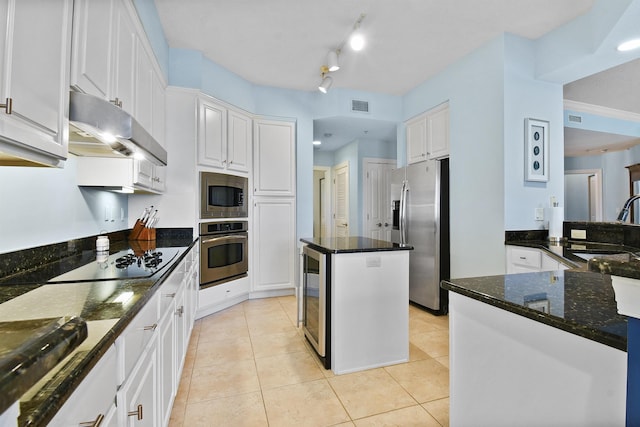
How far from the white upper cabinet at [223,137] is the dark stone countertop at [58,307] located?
5.42 feet

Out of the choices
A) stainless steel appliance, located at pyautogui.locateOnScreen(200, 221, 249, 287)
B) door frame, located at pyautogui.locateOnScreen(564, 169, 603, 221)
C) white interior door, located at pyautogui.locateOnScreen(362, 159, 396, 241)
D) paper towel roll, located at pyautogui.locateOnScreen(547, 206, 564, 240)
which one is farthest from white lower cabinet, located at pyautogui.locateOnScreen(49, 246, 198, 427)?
door frame, located at pyautogui.locateOnScreen(564, 169, 603, 221)

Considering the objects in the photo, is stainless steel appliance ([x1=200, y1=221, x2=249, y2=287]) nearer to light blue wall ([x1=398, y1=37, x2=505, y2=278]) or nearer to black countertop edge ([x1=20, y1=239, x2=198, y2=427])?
black countertop edge ([x1=20, y1=239, x2=198, y2=427])

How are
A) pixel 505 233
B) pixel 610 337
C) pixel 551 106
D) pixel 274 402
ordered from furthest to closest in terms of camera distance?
pixel 551 106 < pixel 505 233 < pixel 274 402 < pixel 610 337

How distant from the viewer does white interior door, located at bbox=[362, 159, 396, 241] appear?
5.52 m

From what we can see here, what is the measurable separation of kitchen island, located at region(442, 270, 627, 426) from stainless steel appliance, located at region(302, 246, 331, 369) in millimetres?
1155

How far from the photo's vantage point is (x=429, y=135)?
12.5 ft

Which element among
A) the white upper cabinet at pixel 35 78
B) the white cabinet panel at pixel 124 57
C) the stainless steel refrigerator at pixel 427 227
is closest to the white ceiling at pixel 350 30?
the white cabinet panel at pixel 124 57

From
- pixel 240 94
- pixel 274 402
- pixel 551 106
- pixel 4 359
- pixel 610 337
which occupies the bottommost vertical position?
pixel 274 402

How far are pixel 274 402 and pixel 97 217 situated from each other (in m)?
1.79

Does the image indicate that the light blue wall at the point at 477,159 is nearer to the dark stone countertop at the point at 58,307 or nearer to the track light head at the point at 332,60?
the track light head at the point at 332,60

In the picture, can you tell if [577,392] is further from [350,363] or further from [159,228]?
[159,228]

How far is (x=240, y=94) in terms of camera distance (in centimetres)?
379

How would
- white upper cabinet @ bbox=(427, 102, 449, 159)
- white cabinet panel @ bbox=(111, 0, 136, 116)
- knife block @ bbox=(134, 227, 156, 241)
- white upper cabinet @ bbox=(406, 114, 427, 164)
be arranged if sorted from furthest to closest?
white upper cabinet @ bbox=(406, 114, 427, 164), white upper cabinet @ bbox=(427, 102, 449, 159), knife block @ bbox=(134, 227, 156, 241), white cabinet panel @ bbox=(111, 0, 136, 116)

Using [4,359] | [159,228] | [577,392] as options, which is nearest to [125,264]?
[4,359]
